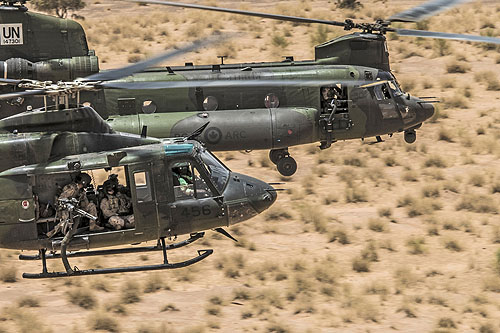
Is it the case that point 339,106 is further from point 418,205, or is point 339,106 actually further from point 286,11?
point 286,11

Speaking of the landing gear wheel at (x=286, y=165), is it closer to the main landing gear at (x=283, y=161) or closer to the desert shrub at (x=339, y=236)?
the main landing gear at (x=283, y=161)

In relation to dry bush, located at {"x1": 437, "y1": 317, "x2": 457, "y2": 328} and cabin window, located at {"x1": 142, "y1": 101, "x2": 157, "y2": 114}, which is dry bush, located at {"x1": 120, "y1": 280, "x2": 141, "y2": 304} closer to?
cabin window, located at {"x1": 142, "y1": 101, "x2": 157, "y2": 114}

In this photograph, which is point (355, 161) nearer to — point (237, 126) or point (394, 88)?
point (394, 88)

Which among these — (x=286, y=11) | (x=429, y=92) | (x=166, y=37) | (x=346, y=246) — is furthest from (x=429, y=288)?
(x=286, y=11)

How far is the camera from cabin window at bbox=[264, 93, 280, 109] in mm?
20188

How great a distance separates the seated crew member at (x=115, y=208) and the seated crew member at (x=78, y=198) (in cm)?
20

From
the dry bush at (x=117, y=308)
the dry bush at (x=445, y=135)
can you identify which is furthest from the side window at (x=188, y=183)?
the dry bush at (x=445, y=135)

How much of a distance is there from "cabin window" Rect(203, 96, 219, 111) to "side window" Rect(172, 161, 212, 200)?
5.42 meters

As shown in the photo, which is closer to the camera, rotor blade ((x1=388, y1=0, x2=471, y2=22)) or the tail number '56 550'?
the tail number '56 550'

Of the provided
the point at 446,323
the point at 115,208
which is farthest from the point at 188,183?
the point at 446,323

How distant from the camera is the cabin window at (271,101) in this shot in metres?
20.2

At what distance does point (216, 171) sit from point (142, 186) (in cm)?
144

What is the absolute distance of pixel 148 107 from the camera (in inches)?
773

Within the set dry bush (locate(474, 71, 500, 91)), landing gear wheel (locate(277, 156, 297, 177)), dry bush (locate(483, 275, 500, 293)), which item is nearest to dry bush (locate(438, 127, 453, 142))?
dry bush (locate(474, 71, 500, 91))
